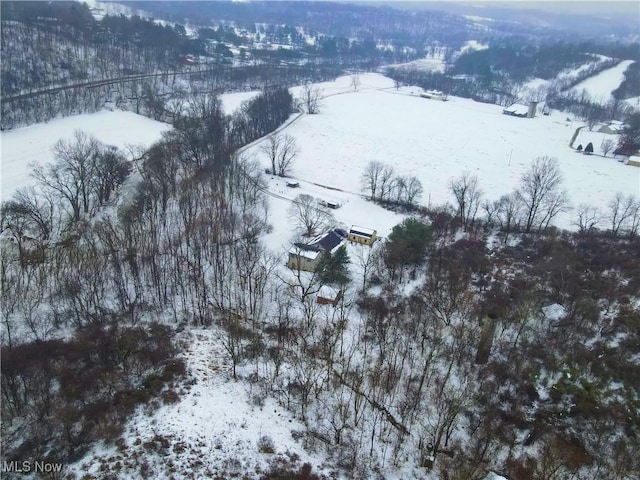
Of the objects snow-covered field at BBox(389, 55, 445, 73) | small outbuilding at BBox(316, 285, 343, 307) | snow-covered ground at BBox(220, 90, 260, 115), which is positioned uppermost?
snow-covered field at BBox(389, 55, 445, 73)

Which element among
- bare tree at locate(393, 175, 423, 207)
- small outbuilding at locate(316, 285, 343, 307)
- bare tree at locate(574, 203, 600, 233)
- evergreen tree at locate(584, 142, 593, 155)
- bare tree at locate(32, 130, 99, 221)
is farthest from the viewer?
evergreen tree at locate(584, 142, 593, 155)

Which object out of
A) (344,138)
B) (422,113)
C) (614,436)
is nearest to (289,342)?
(614,436)

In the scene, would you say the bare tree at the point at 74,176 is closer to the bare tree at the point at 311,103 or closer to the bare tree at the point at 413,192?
the bare tree at the point at 413,192

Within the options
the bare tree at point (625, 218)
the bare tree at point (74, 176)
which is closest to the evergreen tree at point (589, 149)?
the bare tree at point (625, 218)

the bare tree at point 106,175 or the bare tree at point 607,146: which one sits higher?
the bare tree at point 607,146

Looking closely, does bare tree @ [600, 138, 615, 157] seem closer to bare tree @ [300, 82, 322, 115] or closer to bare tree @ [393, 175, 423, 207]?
bare tree @ [393, 175, 423, 207]

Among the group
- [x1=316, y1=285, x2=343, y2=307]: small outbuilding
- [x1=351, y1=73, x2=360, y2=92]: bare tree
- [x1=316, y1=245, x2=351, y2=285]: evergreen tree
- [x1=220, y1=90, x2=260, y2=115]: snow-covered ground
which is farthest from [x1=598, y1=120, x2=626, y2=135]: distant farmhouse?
[x1=316, y1=285, x2=343, y2=307]: small outbuilding
